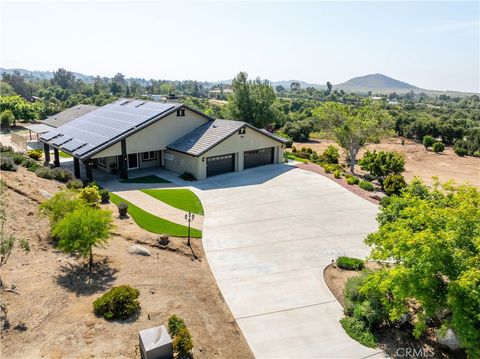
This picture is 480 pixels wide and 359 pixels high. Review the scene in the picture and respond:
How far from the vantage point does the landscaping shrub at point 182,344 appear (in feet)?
37.4

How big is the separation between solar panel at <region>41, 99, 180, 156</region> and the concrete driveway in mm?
8975

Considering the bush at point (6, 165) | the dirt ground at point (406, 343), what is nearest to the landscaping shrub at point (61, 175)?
the bush at point (6, 165)

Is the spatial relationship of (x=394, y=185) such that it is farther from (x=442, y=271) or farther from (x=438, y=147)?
(x=438, y=147)

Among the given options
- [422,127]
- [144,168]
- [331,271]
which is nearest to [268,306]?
[331,271]

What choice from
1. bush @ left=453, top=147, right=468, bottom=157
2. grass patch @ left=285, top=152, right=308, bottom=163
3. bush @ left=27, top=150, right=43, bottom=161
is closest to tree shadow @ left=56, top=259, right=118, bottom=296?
bush @ left=27, top=150, right=43, bottom=161

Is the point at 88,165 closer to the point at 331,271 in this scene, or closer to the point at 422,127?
the point at 331,271

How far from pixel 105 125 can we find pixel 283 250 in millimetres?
24535

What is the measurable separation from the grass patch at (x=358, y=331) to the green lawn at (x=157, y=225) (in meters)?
10.2

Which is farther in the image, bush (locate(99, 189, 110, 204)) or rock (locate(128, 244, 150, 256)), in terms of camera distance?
bush (locate(99, 189, 110, 204))

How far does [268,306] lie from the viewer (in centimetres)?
1484

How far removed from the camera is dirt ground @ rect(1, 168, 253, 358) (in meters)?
11.5

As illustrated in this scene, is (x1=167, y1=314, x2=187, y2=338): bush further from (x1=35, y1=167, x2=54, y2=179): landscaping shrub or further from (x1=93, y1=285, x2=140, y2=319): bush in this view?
(x1=35, y1=167, x2=54, y2=179): landscaping shrub

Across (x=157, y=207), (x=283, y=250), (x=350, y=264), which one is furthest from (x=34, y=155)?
(x=350, y=264)

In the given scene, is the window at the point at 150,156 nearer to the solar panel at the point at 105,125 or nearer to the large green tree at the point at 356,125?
the solar panel at the point at 105,125
